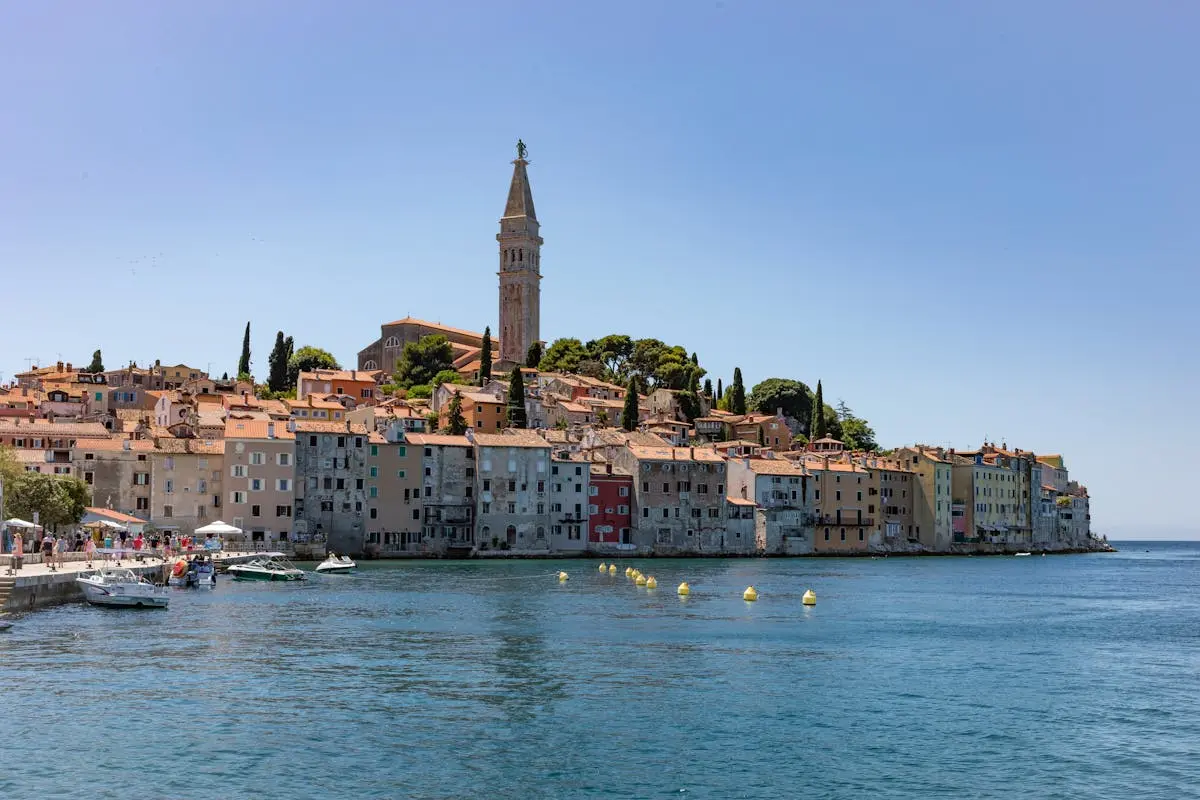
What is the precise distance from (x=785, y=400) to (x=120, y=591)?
109185 millimetres

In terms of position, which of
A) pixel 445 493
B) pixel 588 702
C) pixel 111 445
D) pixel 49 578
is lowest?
pixel 588 702

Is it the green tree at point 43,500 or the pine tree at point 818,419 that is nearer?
the green tree at point 43,500

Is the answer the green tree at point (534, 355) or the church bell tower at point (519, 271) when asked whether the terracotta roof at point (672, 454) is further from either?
the church bell tower at point (519, 271)

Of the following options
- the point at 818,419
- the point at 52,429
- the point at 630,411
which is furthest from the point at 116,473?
the point at 818,419

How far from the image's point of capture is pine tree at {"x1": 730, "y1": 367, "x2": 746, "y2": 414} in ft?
441

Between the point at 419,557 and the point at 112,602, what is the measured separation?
145 ft

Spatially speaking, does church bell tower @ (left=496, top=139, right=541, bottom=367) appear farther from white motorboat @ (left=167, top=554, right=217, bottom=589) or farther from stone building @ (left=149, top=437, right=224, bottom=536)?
white motorboat @ (left=167, top=554, right=217, bottom=589)

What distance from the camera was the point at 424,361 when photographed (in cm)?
14188

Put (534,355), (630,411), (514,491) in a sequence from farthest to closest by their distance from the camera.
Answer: (534,355), (630,411), (514,491)

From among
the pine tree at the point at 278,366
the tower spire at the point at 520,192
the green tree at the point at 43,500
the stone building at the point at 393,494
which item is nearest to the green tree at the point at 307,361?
the pine tree at the point at 278,366

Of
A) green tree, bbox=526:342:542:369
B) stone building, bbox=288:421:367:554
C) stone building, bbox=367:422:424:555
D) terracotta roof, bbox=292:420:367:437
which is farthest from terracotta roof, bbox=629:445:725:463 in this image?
green tree, bbox=526:342:542:369

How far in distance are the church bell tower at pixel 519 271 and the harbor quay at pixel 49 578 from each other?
95.7 meters

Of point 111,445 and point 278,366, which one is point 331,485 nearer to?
point 111,445

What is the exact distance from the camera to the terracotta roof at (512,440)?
295 ft
